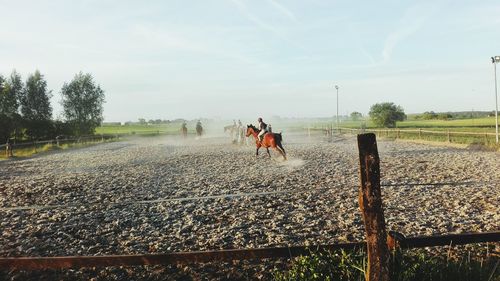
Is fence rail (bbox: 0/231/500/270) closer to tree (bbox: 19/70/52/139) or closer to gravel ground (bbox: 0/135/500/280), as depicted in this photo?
gravel ground (bbox: 0/135/500/280)

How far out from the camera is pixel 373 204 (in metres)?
4.47

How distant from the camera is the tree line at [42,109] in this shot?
5080 cm

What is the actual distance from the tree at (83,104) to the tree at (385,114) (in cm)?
6499

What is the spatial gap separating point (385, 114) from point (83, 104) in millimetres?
68636

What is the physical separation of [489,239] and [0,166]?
89.6 feet

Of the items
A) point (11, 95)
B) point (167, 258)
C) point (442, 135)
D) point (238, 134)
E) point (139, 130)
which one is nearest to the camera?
point (167, 258)

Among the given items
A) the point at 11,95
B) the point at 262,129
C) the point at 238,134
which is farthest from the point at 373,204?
the point at 11,95

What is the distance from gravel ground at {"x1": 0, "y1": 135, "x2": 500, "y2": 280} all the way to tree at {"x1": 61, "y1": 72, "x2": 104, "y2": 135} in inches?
2228

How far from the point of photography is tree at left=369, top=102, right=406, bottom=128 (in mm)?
100750

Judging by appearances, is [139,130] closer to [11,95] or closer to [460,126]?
[11,95]

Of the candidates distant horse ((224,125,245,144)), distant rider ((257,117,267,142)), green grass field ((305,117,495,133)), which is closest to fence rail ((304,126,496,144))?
green grass field ((305,117,495,133))

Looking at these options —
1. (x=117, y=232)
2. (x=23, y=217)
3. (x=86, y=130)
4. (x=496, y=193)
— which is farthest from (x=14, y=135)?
(x=496, y=193)

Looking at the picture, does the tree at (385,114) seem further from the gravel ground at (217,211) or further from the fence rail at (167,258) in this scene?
the fence rail at (167,258)

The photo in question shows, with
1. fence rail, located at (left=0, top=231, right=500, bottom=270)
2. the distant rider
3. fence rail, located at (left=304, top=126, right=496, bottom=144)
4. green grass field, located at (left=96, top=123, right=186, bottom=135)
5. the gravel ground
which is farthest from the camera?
green grass field, located at (left=96, top=123, right=186, bottom=135)
